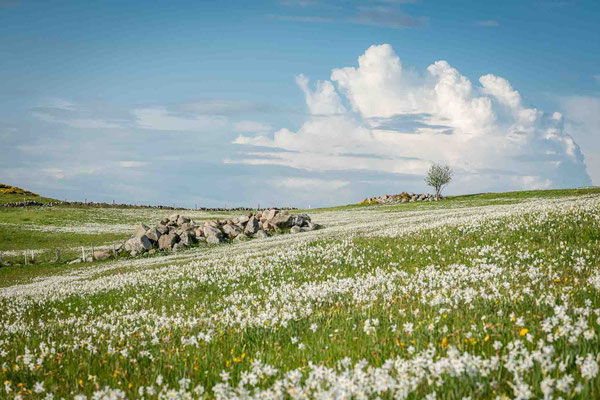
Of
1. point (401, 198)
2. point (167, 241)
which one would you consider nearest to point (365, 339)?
→ point (167, 241)

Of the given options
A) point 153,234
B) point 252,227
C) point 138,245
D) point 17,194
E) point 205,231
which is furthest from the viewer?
point 17,194

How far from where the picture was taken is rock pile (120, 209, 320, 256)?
47844 millimetres

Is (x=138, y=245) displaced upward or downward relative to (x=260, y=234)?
downward

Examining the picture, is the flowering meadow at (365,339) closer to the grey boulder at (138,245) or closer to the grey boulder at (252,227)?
the grey boulder at (138,245)

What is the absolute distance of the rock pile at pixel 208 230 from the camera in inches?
1884

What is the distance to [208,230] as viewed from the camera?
50500mm

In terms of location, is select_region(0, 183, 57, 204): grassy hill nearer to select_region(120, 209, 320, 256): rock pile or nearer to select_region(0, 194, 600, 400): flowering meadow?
select_region(120, 209, 320, 256): rock pile

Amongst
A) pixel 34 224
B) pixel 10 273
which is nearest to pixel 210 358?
pixel 10 273

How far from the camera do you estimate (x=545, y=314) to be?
22.8 feet

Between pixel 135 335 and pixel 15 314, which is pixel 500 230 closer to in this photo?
pixel 135 335

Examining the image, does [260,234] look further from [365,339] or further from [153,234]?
[365,339]

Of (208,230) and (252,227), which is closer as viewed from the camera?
(208,230)

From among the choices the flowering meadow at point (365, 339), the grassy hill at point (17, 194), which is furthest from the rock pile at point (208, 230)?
the grassy hill at point (17, 194)

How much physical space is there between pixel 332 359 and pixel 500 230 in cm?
1521
